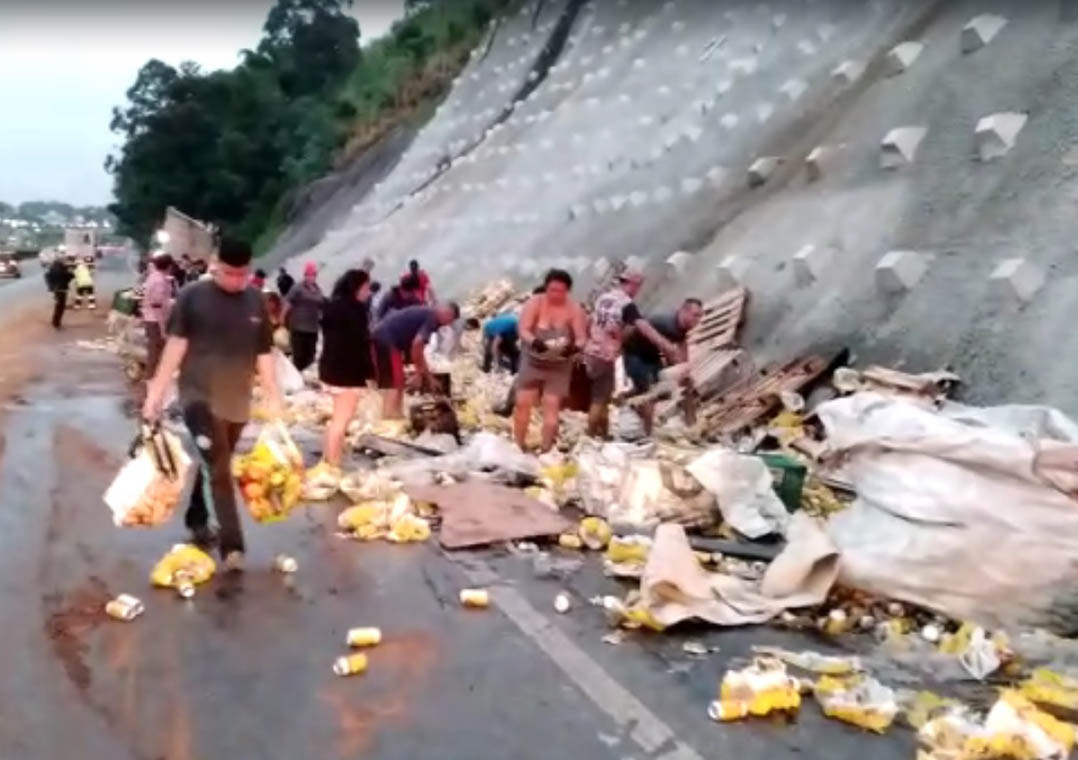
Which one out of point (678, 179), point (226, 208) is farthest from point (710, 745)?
point (226, 208)

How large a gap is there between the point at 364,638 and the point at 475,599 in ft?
3.05

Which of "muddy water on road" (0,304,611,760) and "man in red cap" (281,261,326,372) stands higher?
"muddy water on road" (0,304,611,760)

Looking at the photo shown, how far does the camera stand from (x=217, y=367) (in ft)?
25.8

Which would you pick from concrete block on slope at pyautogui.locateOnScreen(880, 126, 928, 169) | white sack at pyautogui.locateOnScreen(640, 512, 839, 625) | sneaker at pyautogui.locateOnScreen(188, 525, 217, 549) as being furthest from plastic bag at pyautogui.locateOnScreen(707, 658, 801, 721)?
concrete block on slope at pyautogui.locateOnScreen(880, 126, 928, 169)

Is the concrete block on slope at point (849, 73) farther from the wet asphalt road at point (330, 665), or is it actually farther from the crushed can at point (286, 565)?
the crushed can at point (286, 565)

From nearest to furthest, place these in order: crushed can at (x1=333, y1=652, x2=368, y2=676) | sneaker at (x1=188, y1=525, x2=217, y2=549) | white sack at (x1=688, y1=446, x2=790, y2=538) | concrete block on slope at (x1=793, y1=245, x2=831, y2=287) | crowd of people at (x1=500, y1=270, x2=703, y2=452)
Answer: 1. crushed can at (x1=333, y1=652, x2=368, y2=676)
2. sneaker at (x1=188, y1=525, x2=217, y2=549)
3. white sack at (x1=688, y1=446, x2=790, y2=538)
4. crowd of people at (x1=500, y1=270, x2=703, y2=452)
5. concrete block on slope at (x1=793, y1=245, x2=831, y2=287)

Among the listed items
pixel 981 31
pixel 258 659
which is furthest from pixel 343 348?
pixel 981 31

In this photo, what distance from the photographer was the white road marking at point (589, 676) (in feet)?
17.3

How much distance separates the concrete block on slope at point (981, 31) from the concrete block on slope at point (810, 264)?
295 cm

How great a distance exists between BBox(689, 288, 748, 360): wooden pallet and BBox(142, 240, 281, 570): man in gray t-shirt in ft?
25.9

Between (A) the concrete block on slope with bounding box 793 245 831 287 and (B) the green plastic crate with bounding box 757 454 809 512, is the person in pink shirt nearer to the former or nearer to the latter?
(A) the concrete block on slope with bounding box 793 245 831 287

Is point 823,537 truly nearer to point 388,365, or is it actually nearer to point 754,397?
point 754,397

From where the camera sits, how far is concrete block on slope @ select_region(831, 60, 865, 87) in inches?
738

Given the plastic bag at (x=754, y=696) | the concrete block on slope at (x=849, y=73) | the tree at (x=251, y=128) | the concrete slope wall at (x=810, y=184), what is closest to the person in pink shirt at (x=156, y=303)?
the concrete slope wall at (x=810, y=184)
